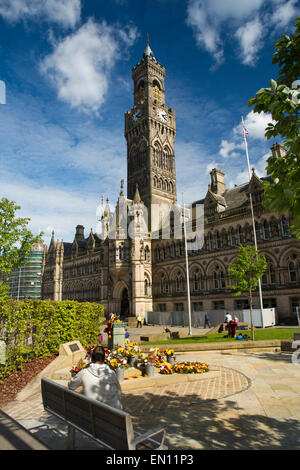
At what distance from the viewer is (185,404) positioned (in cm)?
739

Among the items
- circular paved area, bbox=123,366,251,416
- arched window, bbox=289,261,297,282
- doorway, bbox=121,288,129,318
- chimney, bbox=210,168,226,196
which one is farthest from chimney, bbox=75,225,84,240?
circular paved area, bbox=123,366,251,416

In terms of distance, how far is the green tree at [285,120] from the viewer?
411 cm

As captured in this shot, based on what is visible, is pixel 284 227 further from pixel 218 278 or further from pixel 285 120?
pixel 285 120

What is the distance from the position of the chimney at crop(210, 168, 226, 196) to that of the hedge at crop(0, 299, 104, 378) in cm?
3075

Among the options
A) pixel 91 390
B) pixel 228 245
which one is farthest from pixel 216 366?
pixel 228 245

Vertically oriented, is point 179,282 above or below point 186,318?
above

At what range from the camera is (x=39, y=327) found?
11.6 m

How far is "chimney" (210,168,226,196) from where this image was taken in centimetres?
4274

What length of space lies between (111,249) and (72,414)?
41193mm

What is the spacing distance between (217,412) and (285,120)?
6192 millimetres

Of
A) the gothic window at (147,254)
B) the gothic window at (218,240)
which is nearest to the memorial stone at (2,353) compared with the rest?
the gothic window at (218,240)

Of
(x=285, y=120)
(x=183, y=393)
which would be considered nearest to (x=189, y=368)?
(x=183, y=393)

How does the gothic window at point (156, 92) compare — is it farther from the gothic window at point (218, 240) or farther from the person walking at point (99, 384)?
the person walking at point (99, 384)
